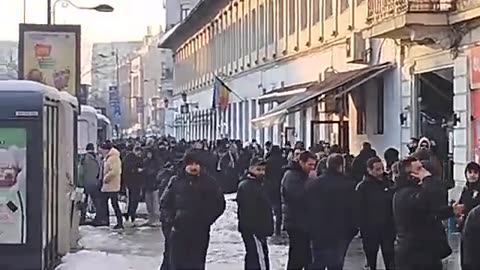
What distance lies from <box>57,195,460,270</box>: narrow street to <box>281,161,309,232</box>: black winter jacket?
1.31 meters

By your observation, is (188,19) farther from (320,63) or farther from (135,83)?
(135,83)

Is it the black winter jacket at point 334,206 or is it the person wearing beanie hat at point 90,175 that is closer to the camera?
the black winter jacket at point 334,206

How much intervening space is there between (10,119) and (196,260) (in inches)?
120

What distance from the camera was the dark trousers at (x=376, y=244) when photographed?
42.4ft

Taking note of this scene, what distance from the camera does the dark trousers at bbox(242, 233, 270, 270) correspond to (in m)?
14.2

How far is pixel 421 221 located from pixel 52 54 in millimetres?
13849

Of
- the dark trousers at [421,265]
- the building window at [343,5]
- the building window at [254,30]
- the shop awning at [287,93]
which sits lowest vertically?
the dark trousers at [421,265]

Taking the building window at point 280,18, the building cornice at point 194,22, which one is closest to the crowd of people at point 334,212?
the building window at point 280,18

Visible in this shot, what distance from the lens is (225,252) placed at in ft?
66.0

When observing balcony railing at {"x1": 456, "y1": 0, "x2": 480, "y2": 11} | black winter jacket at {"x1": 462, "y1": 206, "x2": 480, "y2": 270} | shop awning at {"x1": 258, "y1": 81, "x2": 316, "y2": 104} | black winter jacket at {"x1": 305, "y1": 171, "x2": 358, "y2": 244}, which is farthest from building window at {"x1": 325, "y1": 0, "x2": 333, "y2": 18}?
black winter jacket at {"x1": 462, "y1": 206, "x2": 480, "y2": 270}

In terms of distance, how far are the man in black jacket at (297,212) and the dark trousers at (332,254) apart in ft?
2.51

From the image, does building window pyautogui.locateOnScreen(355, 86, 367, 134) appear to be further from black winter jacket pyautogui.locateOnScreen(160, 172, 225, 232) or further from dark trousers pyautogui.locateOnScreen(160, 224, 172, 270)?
black winter jacket pyautogui.locateOnScreen(160, 172, 225, 232)

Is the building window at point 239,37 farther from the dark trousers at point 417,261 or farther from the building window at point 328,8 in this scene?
the dark trousers at point 417,261

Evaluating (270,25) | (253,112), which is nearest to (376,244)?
(270,25)
